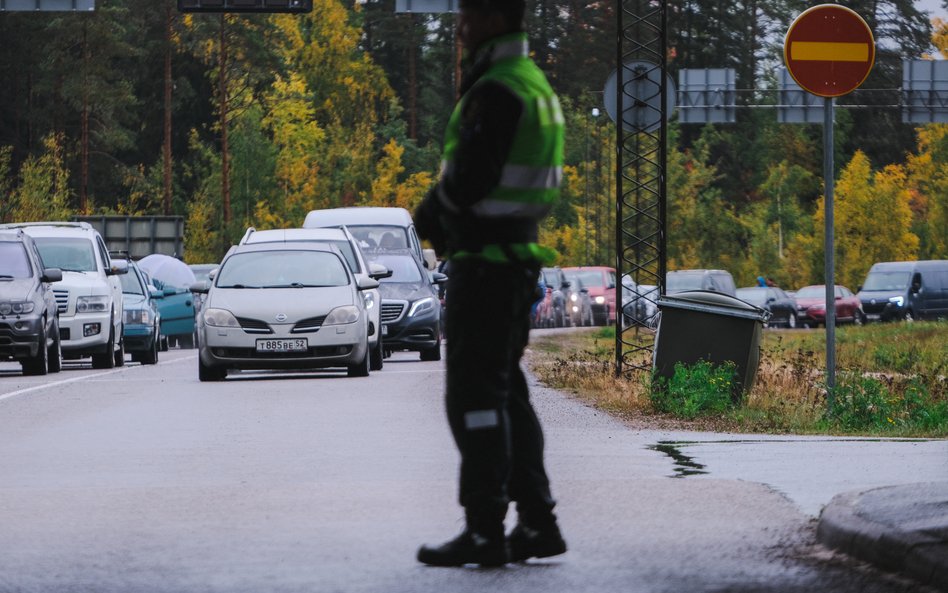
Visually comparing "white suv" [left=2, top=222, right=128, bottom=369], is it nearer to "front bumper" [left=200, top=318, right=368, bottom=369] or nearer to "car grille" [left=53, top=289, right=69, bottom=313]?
"car grille" [left=53, top=289, right=69, bottom=313]

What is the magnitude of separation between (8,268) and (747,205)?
275 feet

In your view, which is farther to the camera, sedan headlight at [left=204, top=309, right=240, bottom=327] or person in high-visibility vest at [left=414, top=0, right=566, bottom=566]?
sedan headlight at [left=204, top=309, right=240, bottom=327]

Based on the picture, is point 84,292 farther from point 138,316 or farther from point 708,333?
point 708,333

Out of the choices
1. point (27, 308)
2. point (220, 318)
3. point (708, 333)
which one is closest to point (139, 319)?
point (27, 308)

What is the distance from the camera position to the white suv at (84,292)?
86.6 ft

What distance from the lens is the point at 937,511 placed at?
7480 mm

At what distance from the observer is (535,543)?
696cm

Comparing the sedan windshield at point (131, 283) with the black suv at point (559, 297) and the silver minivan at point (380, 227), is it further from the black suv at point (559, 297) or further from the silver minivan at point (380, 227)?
the black suv at point (559, 297)

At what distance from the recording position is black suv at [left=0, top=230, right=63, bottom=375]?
23938mm

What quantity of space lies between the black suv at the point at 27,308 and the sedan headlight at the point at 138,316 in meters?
4.45

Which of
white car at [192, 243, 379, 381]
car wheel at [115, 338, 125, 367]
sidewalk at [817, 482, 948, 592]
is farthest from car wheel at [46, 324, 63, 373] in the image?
sidewalk at [817, 482, 948, 592]

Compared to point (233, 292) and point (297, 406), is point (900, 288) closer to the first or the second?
point (233, 292)

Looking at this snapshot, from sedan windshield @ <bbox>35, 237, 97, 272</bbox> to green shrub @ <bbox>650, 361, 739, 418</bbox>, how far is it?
542 inches

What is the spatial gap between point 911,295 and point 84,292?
38.0 metres
